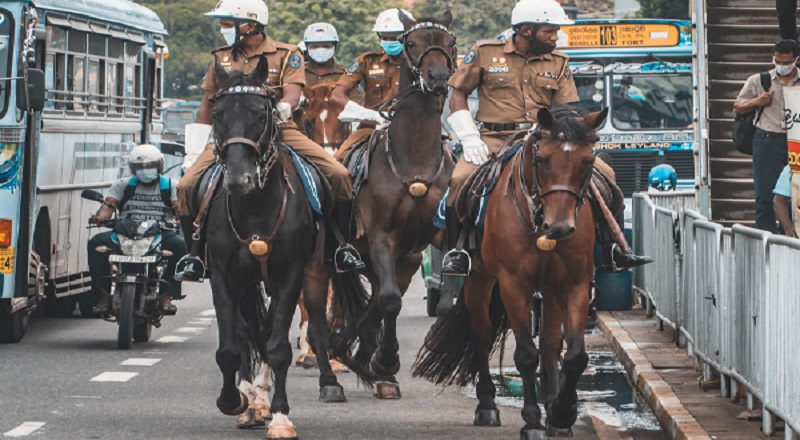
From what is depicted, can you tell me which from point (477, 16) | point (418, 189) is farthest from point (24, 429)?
point (477, 16)

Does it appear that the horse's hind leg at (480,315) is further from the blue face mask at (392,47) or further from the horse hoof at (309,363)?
the horse hoof at (309,363)

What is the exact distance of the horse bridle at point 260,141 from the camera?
11.0 metres

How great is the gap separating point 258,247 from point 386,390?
255 centimetres

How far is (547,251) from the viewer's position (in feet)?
36.6

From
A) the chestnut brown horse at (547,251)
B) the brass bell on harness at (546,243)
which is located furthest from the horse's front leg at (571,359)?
the brass bell on harness at (546,243)

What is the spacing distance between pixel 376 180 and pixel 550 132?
2.87 metres

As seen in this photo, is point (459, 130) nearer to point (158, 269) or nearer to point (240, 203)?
point (240, 203)

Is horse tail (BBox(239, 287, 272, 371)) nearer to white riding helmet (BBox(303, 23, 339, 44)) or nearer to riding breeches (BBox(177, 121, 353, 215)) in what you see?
riding breeches (BBox(177, 121, 353, 215))

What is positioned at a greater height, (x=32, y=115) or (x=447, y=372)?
(x=32, y=115)

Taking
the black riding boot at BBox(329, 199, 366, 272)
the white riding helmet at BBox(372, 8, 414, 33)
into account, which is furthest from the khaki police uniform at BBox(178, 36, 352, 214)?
the white riding helmet at BBox(372, 8, 414, 33)

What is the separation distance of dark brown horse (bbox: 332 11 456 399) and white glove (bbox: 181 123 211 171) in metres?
1.24

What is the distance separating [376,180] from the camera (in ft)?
44.2

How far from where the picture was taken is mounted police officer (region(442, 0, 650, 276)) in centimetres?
1262

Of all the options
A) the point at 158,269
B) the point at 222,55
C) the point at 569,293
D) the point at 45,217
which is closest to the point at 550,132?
the point at 569,293
